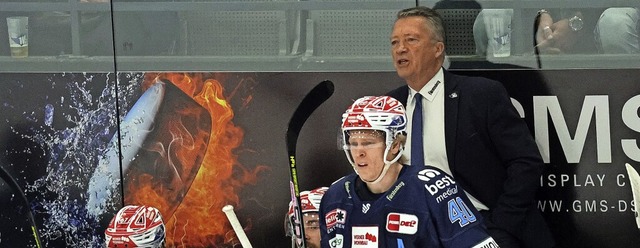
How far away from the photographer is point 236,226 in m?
6.95

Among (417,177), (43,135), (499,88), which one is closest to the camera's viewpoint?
(417,177)

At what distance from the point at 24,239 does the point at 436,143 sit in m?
2.03

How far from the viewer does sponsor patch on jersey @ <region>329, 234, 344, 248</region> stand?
5738mm

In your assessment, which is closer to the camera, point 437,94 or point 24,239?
point 437,94

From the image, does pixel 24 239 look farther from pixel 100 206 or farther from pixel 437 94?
pixel 437 94

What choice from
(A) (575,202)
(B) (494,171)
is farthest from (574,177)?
(B) (494,171)

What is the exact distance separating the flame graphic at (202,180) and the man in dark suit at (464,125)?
0.86 m

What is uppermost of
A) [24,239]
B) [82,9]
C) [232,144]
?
[82,9]

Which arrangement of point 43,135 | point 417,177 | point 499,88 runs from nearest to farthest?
point 417,177, point 499,88, point 43,135

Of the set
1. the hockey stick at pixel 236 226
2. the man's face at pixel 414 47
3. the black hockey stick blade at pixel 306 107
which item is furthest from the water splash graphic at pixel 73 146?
the man's face at pixel 414 47

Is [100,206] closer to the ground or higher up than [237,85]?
closer to the ground

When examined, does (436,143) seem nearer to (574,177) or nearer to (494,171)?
(494,171)

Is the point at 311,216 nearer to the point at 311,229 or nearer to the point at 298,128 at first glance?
the point at 311,229

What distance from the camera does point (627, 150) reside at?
6.99m
